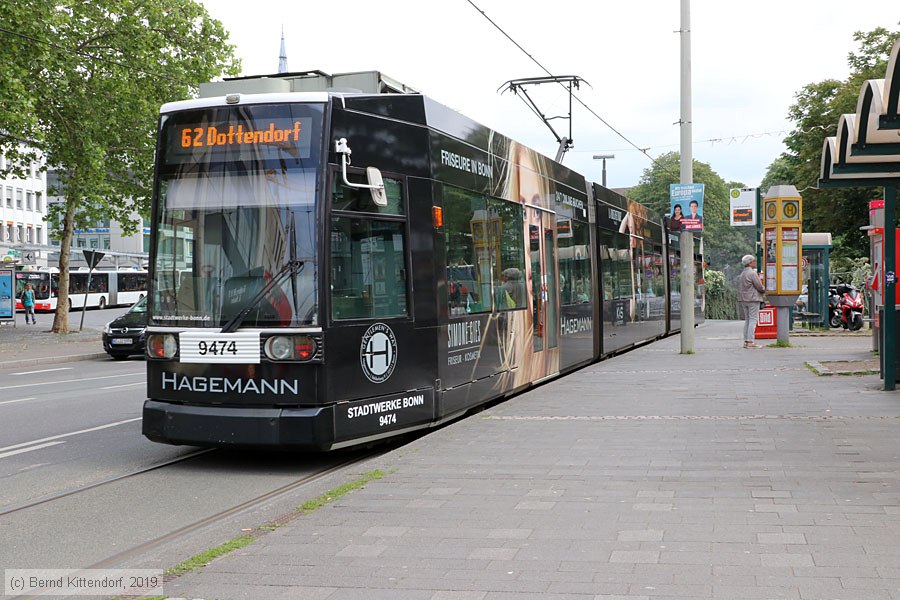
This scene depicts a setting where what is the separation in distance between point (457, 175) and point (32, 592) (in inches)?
242

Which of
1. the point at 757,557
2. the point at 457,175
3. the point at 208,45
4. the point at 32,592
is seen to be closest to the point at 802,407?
the point at 457,175

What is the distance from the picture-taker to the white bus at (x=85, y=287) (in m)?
54.7

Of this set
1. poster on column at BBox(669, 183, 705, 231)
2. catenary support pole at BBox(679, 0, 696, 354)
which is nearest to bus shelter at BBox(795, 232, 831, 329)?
→ catenary support pole at BBox(679, 0, 696, 354)

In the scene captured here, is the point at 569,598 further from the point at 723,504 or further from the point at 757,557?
the point at 723,504

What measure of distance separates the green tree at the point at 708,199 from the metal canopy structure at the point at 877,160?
63.1 meters

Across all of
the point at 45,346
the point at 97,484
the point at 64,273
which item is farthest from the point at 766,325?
the point at 64,273

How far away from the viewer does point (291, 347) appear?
7.82 meters

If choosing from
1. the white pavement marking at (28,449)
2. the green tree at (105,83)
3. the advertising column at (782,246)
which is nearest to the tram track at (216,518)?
the white pavement marking at (28,449)

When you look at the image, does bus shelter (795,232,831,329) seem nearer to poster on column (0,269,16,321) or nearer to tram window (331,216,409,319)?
tram window (331,216,409,319)

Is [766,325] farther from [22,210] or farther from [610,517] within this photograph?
[22,210]

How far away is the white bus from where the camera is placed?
54.7m

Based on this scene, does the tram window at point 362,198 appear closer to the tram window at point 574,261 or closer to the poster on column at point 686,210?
the tram window at point 574,261

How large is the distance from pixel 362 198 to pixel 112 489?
3.01 metres

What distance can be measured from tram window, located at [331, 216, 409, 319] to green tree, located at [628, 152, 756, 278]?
68.0 m
